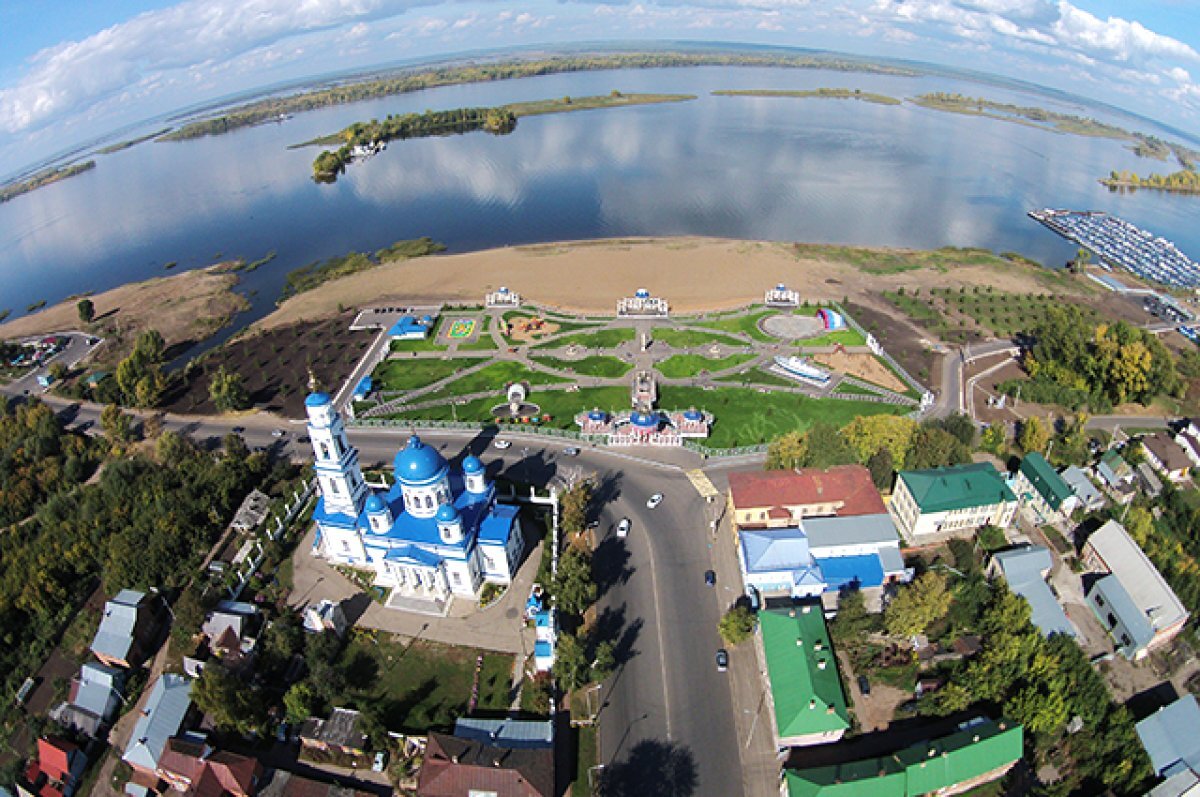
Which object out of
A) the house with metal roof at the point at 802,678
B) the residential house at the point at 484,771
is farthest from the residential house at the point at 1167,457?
the residential house at the point at 484,771

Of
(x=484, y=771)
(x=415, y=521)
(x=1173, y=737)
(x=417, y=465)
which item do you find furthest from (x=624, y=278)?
(x=1173, y=737)

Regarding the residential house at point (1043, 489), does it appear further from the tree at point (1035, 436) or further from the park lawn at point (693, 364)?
the park lawn at point (693, 364)

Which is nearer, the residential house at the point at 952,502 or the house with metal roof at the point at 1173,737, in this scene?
the house with metal roof at the point at 1173,737

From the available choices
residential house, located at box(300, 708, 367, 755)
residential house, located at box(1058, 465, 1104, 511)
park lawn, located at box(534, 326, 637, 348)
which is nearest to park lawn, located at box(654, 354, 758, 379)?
park lawn, located at box(534, 326, 637, 348)

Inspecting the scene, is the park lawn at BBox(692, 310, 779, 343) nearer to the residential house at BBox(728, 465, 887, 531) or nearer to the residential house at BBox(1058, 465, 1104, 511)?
the residential house at BBox(728, 465, 887, 531)

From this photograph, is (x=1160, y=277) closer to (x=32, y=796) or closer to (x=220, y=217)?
(x=32, y=796)
